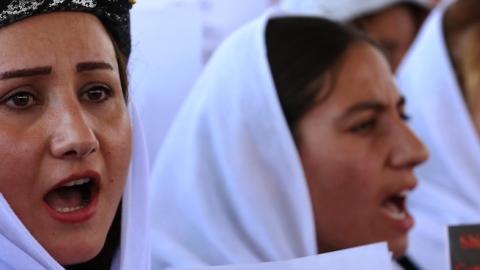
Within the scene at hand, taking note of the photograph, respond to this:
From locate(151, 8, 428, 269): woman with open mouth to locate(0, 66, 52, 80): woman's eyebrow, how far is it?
2.63 feet

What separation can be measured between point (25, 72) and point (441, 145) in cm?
203

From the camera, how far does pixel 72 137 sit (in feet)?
4.46

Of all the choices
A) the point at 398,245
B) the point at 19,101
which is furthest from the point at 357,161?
the point at 19,101

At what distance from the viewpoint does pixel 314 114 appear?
90.0 inches

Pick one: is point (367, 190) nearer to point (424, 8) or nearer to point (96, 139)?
point (96, 139)

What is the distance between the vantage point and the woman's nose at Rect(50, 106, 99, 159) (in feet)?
4.45

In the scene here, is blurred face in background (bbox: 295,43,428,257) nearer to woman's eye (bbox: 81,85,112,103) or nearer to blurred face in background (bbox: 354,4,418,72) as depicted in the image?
woman's eye (bbox: 81,85,112,103)

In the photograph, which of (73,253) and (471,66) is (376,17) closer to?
(471,66)

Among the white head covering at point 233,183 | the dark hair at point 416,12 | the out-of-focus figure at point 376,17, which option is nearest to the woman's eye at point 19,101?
the white head covering at point 233,183

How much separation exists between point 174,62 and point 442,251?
1.09m

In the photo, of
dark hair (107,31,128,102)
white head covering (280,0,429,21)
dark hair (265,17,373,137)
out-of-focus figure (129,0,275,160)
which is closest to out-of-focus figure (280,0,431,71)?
white head covering (280,0,429,21)

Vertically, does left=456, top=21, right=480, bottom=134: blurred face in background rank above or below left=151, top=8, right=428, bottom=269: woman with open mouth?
above

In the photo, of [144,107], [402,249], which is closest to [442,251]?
[402,249]

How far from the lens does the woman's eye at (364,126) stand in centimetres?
229
